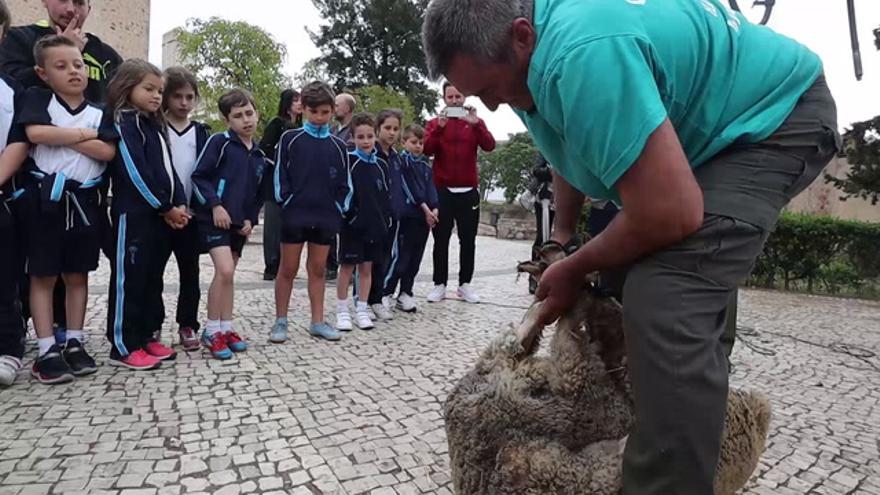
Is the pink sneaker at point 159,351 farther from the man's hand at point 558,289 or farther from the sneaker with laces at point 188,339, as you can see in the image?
the man's hand at point 558,289

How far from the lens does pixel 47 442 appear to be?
8.33 feet

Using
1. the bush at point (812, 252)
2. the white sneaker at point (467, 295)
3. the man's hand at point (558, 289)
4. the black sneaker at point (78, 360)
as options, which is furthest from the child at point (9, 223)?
the bush at point (812, 252)

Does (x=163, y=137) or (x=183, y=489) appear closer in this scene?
(x=183, y=489)

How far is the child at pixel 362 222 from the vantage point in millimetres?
4988

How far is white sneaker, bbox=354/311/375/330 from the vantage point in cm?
501

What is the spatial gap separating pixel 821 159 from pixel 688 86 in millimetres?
470

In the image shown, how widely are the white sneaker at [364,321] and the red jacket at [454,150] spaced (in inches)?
72.2

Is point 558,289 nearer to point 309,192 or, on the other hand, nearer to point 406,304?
point 309,192

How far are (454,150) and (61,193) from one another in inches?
149

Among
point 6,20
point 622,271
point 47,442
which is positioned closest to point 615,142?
point 622,271

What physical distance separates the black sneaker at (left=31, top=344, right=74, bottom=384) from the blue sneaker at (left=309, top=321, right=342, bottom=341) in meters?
1.73

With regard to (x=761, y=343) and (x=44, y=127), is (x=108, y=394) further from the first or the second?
(x=761, y=343)

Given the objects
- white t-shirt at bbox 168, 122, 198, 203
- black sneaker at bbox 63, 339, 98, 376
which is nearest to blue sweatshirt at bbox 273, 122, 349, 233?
white t-shirt at bbox 168, 122, 198, 203

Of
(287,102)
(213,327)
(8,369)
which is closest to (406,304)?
(213,327)
